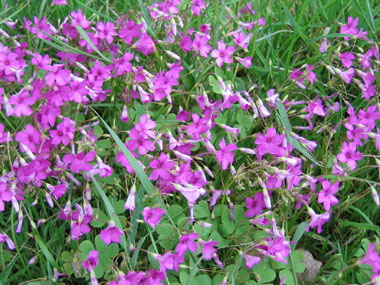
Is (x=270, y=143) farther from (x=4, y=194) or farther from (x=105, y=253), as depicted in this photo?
(x=4, y=194)

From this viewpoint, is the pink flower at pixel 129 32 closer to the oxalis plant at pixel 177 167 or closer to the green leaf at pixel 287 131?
the oxalis plant at pixel 177 167

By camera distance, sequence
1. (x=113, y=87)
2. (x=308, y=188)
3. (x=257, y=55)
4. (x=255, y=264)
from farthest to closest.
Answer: (x=257, y=55), (x=113, y=87), (x=308, y=188), (x=255, y=264)

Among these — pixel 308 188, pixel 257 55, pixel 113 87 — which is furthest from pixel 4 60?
pixel 308 188

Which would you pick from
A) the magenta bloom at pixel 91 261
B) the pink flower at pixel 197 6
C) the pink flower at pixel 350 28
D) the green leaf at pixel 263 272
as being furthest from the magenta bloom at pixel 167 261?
the pink flower at pixel 350 28

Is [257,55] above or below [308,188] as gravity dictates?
above

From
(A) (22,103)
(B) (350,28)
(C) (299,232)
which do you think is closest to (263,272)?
(C) (299,232)

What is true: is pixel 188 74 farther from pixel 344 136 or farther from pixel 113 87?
pixel 344 136
